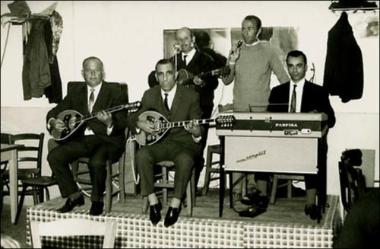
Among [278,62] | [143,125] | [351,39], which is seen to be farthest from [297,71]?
[143,125]

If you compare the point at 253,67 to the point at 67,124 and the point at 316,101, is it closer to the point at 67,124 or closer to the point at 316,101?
the point at 316,101

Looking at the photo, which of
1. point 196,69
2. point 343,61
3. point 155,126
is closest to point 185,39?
point 196,69

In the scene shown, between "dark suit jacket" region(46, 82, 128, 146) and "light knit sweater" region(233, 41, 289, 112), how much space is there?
3.74 ft

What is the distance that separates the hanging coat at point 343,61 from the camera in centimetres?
601

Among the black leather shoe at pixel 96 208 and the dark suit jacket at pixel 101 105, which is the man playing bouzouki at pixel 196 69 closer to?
the dark suit jacket at pixel 101 105

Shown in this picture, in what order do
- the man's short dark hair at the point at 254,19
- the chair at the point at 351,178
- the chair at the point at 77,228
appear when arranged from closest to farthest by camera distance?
the chair at the point at 77,228, the chair at the point at 351,178, the man's short dark hair at the point at 254,19

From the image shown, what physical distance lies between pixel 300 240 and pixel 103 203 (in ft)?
5.67

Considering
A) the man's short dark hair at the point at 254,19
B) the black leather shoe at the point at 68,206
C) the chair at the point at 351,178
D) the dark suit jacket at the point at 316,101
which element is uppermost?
the man's short dark hair at the point at 254,19

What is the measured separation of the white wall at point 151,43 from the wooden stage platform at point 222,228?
3.75ft

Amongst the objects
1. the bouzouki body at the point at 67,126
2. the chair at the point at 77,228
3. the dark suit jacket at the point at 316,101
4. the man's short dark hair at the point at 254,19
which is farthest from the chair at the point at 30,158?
the chair at the point at 77,228

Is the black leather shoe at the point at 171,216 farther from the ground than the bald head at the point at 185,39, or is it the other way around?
the bald head at the point at 185,39

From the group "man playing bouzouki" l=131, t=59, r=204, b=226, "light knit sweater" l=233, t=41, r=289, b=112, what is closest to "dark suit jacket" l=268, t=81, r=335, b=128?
"light knit sweater" l=233, t=41, r=289, b=112

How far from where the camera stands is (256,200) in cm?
546

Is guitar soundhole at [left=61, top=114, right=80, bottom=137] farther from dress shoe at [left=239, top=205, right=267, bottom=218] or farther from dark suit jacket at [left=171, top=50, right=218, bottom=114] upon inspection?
dress shoe at [left=239, top=205, right=267, bottom=218]
